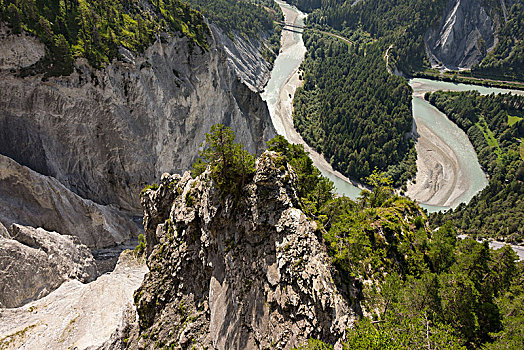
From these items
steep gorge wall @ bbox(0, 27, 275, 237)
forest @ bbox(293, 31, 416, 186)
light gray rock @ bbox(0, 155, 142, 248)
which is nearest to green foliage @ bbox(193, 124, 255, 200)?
light gray rock @ bbox(0, 155, 142, 248)

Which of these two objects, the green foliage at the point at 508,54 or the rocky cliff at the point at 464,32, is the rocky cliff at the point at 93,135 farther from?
the rocky cliff at the point at 464,32

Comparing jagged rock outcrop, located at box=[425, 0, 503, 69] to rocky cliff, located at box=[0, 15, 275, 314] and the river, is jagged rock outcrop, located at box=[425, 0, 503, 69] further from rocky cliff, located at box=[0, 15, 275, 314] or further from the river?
rocky cliff, located at box=[0, 15, 275, 314]

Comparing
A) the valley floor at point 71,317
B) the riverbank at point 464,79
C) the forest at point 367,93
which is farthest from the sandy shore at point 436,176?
the valley floor at point 71,317

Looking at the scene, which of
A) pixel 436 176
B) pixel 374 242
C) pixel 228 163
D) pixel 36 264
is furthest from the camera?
pixel 436 176

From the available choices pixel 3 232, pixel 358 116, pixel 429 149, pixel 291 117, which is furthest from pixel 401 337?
pixel 429 149

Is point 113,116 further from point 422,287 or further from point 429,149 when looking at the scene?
point 429,149
